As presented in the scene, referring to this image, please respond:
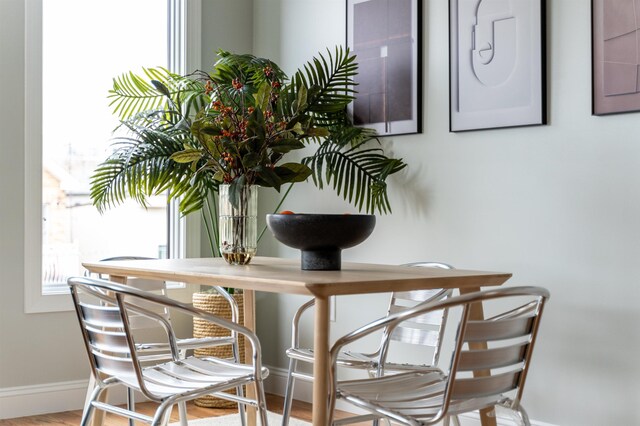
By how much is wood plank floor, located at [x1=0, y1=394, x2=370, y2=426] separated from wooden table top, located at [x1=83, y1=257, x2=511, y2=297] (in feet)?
3.81

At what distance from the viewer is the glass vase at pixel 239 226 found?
2781 mm

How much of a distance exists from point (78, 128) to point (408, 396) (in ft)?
8.49

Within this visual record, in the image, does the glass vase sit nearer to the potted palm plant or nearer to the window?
the potted palm plant

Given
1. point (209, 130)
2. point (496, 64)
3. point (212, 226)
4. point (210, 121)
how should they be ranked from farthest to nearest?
point (212, 226), point (210, 121), point (496, 64), point (209, 130)

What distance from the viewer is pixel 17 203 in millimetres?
3775

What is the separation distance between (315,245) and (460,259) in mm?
1243

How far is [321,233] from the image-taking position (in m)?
2.37

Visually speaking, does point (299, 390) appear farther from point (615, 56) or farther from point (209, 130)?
point (615, 56)

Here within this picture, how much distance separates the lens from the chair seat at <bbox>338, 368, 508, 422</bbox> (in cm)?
200

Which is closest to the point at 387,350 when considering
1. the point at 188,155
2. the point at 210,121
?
the point at 188,155

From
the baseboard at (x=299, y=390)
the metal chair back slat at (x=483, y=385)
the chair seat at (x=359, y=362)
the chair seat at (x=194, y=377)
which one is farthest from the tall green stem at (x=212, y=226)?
the metal chair back slat at (x=483, y=385)

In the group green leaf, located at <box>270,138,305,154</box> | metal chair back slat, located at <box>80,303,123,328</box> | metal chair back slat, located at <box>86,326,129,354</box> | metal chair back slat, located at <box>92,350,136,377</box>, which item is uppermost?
green leaf, located at <box>270,138,305,154</box>

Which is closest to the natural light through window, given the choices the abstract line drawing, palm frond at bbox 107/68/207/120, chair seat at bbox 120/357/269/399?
palm frond at bbox 107/68/207/120

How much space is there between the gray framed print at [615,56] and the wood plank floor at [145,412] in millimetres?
1871
